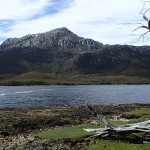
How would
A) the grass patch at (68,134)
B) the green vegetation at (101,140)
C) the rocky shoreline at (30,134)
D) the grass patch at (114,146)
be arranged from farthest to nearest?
1. the grass patch at (68,134)
2. the rocky shoreline at (30,134)
3. the green vegetation at (101,140)
4. the grass patch at (114,146)

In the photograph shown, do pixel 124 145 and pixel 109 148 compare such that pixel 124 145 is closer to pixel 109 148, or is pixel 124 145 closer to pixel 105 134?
pixel 109 148

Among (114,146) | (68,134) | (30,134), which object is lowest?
(30,134)

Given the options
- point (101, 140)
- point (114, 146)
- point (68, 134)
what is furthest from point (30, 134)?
point (114, 146)

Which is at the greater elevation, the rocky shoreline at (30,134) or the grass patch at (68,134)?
the grass patch at (68,134)

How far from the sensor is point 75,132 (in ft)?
125

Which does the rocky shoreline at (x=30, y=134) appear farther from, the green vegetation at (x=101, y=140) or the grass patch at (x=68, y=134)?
the green vegetation at (x=101, y=140)

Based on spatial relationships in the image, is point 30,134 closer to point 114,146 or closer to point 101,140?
point 101,140

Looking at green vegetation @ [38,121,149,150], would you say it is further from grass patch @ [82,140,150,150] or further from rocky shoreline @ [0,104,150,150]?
rocky shoreline @ [0,104,150,150]

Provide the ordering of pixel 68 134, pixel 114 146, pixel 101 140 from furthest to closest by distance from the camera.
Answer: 1. pixel 68 134
2. pixel 101 140
3. pixel 114 146

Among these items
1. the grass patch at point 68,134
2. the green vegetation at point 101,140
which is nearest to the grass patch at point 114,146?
the green vegetation at point 101,140

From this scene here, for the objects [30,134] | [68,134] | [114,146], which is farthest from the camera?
[30,134]

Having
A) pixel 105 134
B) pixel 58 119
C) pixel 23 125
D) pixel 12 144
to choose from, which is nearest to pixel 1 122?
pixel 23 125

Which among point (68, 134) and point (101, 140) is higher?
point (68, 134)

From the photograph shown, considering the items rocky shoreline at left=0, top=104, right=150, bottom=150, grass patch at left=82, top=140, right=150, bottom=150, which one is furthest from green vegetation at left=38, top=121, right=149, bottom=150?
rocky shoreline at left=0, top=104, right=150, bottom=150
